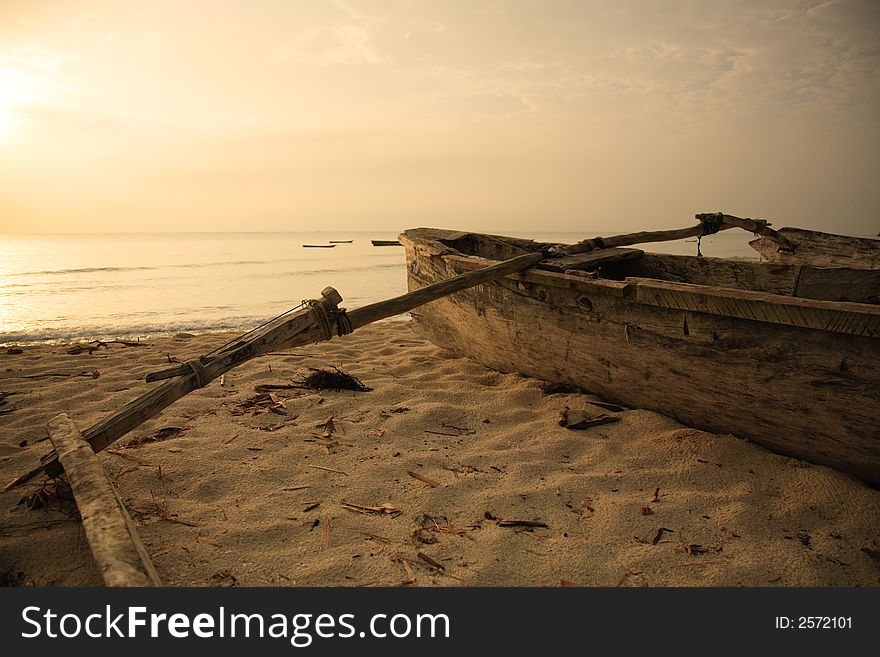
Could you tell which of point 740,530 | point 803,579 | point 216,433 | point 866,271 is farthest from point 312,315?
point 866,271

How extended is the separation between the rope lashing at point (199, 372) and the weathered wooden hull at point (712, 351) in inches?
82.5

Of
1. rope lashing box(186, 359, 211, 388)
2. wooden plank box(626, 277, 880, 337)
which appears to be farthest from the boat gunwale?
rope lashing box(186, 359, 211, 388)

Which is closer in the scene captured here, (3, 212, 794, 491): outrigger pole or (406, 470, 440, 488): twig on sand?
(3, 212, 794, 491): outrigger pole

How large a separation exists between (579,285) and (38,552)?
2.96 m

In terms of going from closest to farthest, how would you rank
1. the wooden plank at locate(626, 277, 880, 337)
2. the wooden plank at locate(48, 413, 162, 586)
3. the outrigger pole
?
the wooden plank at locate(48, 413, 162, 586) < the wooden plank at locate(626, 277, 880, 337) < the outrigger pole

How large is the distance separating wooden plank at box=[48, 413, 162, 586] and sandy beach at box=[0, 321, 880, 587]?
0.29m

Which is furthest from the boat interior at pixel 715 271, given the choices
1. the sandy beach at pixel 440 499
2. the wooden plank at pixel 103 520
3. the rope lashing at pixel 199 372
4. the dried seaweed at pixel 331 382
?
the wooden plank at pixel 103 520

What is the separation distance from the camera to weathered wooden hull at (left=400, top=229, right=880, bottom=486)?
222 cm

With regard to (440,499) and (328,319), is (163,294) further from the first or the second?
(440,499)

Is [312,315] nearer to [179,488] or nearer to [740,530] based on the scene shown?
[179,488]

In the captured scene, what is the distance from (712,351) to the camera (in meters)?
→ 2.68

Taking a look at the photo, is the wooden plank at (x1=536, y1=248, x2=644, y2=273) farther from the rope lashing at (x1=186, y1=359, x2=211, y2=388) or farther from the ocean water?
the ocean water

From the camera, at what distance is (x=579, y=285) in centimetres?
330

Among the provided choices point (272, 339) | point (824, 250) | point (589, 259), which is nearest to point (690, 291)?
point (589, 259)
